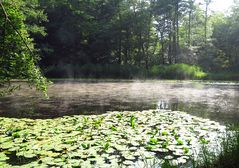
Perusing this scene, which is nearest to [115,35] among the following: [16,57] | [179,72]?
[179,72]

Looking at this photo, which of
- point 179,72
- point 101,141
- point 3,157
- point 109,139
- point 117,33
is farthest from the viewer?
point 117,33

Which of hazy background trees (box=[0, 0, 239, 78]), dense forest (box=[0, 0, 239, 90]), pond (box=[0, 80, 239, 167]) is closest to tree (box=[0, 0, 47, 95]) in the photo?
pond (box=[0, 80, 239, 167])

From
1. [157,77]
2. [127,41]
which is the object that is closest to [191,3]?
[127,41]

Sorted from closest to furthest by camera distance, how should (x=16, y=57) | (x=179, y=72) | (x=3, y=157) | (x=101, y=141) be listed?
(x=3, y=157) < (x=101, y=141) < (x=16, y=57) < (x=179, y=72)

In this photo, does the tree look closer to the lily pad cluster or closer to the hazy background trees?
the lily pad cluster

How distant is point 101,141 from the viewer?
15.0 feet

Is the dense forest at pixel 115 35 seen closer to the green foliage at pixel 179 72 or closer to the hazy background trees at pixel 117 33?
the hazy background trees at pixel 117 33

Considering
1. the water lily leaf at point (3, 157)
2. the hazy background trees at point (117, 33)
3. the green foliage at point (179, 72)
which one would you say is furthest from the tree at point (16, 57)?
the hazy background trees at point (117, 33)

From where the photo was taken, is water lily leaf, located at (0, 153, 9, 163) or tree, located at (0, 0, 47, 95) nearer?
water lily leaf, located at (0, 153, 9, 163)

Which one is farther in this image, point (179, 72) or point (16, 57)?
point (179, 72)

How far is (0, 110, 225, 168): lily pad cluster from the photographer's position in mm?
3891

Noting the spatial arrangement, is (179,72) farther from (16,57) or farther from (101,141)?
(101,141)

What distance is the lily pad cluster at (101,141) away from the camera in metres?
3.89

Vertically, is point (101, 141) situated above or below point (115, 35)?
below
